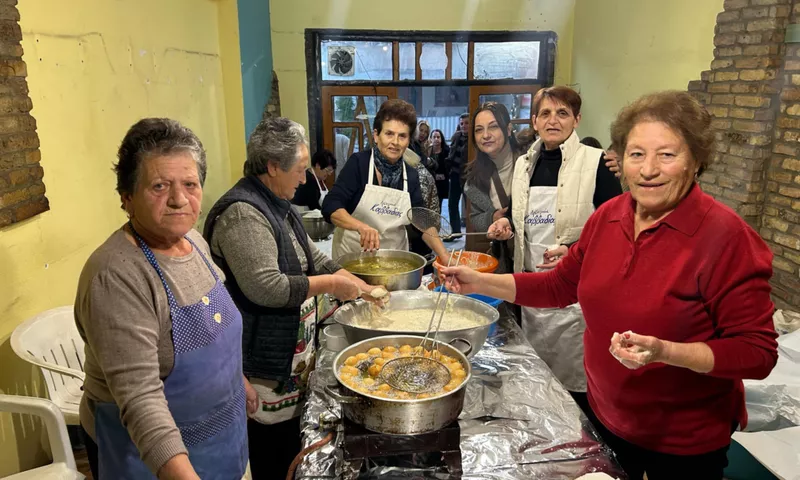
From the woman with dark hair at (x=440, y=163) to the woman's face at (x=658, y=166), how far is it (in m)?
5.14

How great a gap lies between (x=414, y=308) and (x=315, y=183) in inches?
132

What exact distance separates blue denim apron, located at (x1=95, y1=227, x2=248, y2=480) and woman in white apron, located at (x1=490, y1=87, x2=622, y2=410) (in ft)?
5.09

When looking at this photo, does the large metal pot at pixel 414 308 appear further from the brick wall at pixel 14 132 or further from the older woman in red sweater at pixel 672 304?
the brick wall at pixel 14 132

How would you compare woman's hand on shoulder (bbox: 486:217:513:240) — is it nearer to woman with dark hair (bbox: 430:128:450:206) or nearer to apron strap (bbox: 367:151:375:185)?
apron strap (bbox: 367:151:375:185)

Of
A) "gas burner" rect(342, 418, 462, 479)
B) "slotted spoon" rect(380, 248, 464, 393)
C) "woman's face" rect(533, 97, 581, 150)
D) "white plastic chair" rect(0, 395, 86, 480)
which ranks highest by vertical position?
"woman's face" rect(533, 97, 581, 150)

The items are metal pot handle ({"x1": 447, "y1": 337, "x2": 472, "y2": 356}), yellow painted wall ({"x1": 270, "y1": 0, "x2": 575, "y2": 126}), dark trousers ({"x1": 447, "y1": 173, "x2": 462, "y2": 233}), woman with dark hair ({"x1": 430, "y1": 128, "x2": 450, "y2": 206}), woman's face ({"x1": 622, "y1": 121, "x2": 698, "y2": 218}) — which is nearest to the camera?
woman's face ({"x1": 622, "y1": 121, "x2": 698, "y2": 218})

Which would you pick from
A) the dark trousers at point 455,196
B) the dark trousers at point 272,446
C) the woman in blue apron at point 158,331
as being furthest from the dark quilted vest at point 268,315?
the dark trousers at point 455,196

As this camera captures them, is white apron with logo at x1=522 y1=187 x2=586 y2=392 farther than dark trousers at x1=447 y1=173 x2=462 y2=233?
No

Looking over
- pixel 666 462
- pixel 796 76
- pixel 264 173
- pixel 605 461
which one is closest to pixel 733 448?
pixel 666 462

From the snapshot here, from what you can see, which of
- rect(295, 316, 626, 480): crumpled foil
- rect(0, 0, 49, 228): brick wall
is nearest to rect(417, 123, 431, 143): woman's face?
rect(0, 0, 49, 228): brick wall

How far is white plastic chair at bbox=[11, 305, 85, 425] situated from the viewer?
204cm

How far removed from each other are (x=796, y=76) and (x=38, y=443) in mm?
4373

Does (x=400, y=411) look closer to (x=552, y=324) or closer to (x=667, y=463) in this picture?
(x=667, y=463)

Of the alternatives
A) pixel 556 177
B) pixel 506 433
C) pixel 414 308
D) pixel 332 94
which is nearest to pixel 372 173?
pixel 556 177
